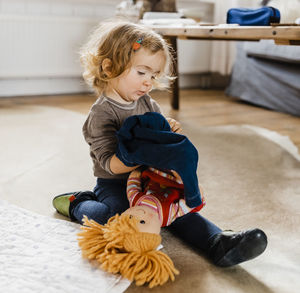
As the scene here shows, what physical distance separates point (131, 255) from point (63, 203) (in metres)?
0.33

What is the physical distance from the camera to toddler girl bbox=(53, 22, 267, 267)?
903mm

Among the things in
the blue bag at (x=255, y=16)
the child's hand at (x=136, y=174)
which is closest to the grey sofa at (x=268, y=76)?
the blue bag at (x=255, y=16)

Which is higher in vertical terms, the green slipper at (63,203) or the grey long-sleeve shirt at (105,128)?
the grey long-sleeve shirt at (105,128)

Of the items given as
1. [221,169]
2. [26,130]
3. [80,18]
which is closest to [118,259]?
[221,169]

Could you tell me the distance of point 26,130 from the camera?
71.0 inches

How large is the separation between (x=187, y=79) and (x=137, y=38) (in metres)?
2.56

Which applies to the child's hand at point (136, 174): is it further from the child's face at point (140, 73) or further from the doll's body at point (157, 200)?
the child's face at point (140, 73)

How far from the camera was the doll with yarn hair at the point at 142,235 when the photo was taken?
0.72 metres

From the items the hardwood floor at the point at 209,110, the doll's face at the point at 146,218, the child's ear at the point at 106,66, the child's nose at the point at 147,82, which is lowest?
the hardwood floor at the point at 209,110

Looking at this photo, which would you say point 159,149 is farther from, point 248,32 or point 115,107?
point 248,32

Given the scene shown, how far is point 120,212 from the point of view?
911 millimetres

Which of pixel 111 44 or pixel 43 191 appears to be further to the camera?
pixel 43 191

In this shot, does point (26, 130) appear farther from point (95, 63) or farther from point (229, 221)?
point (229, 221)

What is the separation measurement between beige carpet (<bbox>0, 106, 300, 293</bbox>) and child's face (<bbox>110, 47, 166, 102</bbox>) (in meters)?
0.35
